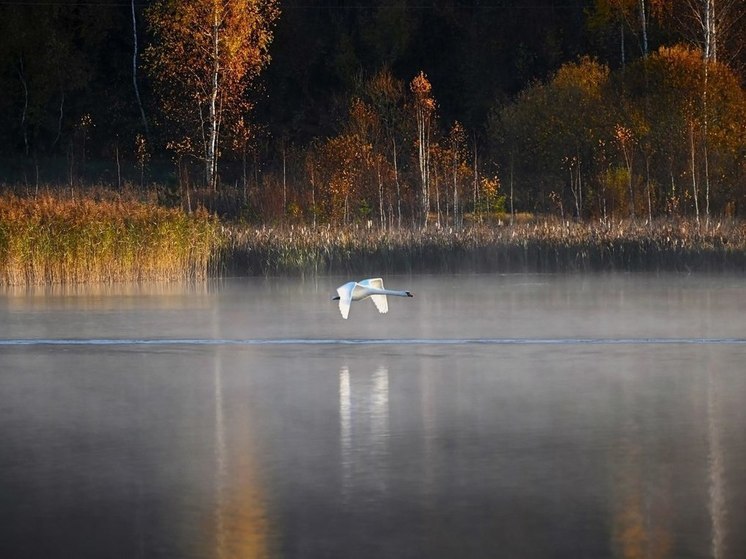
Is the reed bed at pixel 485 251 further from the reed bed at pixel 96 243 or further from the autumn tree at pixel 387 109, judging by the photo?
the autumn tree at pixel 387 109

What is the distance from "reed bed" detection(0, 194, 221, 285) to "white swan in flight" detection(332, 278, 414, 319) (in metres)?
6.76

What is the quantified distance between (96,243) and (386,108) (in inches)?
888

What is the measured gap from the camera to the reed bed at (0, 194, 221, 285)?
22.9m

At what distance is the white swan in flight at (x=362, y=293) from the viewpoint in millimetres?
16453

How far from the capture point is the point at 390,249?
83.0ft

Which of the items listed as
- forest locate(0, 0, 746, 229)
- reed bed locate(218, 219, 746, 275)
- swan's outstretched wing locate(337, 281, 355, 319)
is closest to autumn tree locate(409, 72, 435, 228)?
forest locate(0, 0, 746, 229)

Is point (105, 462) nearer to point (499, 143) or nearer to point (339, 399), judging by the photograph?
point (339, 399)

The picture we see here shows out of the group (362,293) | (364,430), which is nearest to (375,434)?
(364,430)

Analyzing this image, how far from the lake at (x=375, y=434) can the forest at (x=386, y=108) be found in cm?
1292

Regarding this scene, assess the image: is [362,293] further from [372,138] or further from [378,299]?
[372,138]

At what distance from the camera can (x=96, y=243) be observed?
23.5 m

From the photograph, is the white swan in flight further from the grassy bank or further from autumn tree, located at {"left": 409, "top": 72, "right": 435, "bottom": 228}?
autumn tree, located at {"left": 409, "top": 72, "right": 435, "bottom": 228}

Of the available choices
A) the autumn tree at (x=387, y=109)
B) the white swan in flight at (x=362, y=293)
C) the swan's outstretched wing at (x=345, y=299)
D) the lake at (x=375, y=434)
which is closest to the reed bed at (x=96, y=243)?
the lake at (x=375, y=434)

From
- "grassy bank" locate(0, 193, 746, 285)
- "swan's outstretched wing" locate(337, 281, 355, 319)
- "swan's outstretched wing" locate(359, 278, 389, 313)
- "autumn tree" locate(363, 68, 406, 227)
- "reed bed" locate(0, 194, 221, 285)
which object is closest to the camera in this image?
"swan's outstretched wing" locate(337, 281, 355, 319)
